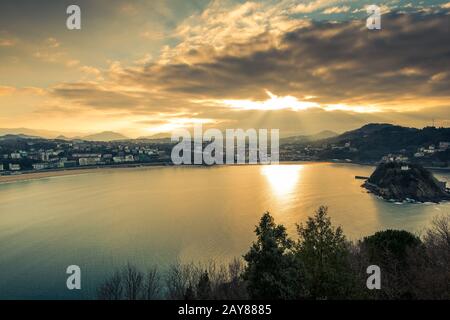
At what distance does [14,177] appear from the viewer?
8006cm

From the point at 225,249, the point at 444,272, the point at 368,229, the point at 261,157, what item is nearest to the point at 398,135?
the point at 261,157

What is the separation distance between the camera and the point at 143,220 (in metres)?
38.0

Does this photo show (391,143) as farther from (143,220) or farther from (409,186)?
(143,220)

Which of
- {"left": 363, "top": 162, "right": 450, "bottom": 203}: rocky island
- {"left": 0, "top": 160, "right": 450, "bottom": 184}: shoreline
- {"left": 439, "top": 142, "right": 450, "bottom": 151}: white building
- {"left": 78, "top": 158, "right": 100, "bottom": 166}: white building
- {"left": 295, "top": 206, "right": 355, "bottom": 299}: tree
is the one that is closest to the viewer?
{"left": 295, "top": 206, "right": 355, "bottom": 299}: tree

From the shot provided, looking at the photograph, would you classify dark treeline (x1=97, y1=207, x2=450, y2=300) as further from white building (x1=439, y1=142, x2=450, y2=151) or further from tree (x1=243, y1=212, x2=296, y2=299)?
white building (x1=439, y1=142, x2=450, y2=151)

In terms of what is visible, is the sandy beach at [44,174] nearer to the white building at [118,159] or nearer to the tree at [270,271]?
the white building at [118,159]

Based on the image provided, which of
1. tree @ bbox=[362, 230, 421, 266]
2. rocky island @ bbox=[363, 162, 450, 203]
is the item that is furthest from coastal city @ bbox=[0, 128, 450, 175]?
tree @ bbox=[362, 230, 421, 266]

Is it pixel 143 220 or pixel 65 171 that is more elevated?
pixel 65 171

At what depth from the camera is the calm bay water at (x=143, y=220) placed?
2306cm

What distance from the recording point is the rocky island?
4847cm

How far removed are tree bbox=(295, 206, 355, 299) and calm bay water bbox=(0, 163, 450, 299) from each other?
1375cm

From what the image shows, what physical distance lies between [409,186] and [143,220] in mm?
41575

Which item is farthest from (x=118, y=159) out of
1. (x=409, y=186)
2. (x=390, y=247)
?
(x=390, y=247)
